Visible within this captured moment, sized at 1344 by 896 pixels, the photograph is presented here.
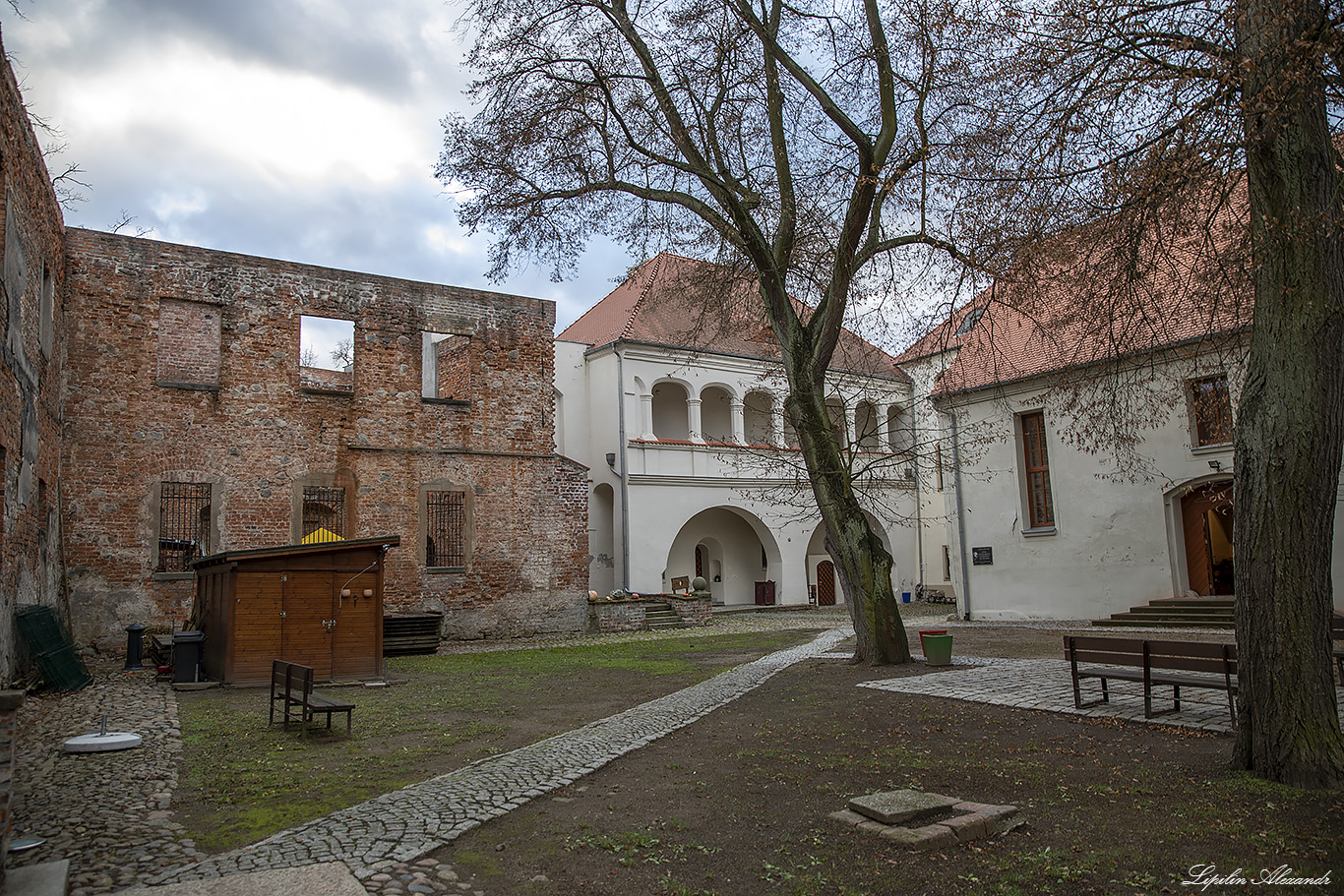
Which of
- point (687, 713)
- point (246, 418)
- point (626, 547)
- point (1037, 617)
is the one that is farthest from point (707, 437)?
point (687, 713)

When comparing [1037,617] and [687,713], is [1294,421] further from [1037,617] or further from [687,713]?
[1037,617]

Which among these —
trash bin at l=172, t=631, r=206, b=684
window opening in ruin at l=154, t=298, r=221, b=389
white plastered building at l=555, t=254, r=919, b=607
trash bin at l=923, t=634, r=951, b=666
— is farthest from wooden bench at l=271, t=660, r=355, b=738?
white plastered building at l=555, t=254, r=919, b=607

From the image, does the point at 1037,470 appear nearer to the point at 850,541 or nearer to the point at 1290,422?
the point at 850,541

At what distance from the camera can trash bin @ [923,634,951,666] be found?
12.3m

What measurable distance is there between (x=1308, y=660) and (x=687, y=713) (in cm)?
Answer: 549

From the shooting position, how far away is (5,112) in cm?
1089

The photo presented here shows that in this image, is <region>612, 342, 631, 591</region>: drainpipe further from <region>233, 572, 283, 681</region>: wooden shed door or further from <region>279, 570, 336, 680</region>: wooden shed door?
<region>233, 572, 283, 681</region>: wooden shed door

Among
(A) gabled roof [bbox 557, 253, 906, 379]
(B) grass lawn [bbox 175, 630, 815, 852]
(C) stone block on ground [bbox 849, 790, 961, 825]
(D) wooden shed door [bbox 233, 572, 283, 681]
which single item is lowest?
(B) grass lawn [bbox 175, 630, 815, 852]

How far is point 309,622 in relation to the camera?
13727 mm

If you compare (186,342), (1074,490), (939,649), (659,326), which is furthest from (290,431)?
(1074,490)

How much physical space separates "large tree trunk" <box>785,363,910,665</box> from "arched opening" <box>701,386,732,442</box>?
17961 millimetres

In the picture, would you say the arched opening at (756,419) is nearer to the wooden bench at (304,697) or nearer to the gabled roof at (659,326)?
the gabled roof at (659,326)

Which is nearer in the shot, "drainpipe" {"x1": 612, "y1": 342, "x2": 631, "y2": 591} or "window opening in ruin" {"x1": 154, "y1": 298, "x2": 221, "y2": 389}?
"window opening in ruin" {"x1": 154, "y1": 298, "x2": 221, "y2": 389}

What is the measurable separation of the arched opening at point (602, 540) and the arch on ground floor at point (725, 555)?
2601mm
